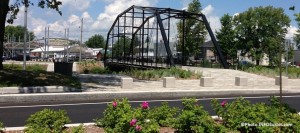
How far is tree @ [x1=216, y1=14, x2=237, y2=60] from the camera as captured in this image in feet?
158

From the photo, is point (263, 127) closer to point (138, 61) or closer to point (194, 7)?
point (138, 61)

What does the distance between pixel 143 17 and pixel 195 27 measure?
7.74 m

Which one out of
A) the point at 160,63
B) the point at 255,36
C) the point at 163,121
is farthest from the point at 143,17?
the point at 163,121

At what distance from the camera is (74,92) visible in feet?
49.4

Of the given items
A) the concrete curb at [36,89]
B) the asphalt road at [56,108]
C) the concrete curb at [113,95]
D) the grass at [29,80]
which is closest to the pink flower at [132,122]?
the asphalt road at [56,108]

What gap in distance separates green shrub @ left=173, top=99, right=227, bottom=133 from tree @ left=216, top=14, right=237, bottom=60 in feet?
140

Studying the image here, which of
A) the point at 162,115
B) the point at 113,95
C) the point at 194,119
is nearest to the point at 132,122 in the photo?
the point at 194,119

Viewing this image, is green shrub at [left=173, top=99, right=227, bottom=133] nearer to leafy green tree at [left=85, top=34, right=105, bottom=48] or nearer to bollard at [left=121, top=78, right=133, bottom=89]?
bollard at [left=121, top=78, right=133, bottom=89]

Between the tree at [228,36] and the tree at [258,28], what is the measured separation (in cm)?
76

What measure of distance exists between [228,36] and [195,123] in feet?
141

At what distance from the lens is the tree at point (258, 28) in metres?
46.8

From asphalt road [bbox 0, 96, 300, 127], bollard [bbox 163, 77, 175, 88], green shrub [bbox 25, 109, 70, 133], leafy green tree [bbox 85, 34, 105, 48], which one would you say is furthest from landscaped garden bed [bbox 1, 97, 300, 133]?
leafy green tree [bbox 85, 34, 105, 48]

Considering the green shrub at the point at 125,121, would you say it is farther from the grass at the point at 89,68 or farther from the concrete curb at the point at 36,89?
the grass at the point at 89,68

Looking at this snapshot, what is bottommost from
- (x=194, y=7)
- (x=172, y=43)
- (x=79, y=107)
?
(x=79, y=107)
